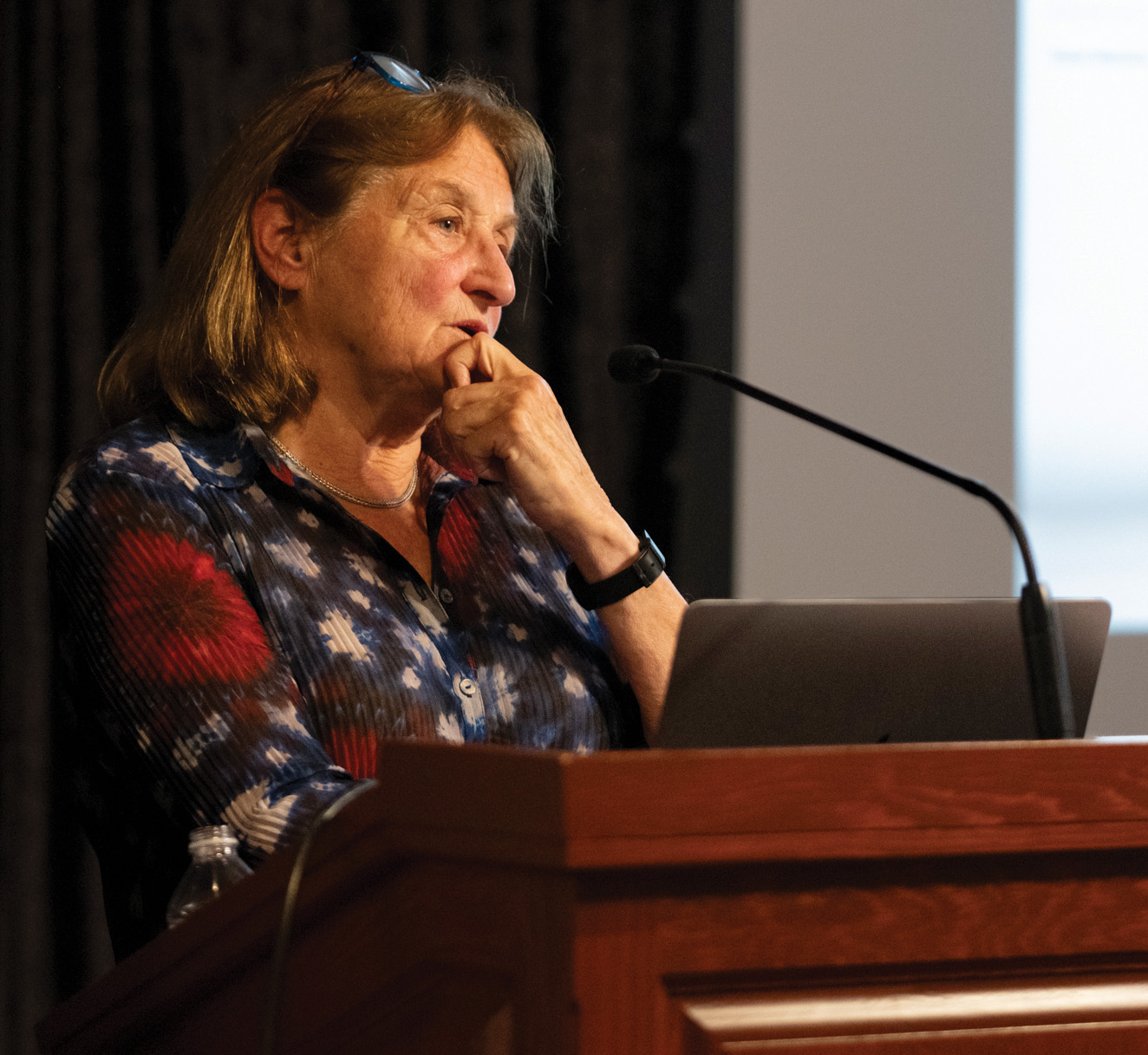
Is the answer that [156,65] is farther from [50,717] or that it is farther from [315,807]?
[315,807]

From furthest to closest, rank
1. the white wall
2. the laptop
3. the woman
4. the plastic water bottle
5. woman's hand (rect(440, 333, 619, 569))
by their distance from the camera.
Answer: the white wall
woman's hand (rect(440, 333, 619, 569))
the woman
the plastic water bottle
the laptop

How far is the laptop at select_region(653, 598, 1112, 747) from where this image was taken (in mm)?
919

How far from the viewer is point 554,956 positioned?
62cm

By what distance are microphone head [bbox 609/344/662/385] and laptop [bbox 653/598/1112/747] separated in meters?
0.42

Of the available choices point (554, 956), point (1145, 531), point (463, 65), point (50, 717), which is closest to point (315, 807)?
point (554, 956)

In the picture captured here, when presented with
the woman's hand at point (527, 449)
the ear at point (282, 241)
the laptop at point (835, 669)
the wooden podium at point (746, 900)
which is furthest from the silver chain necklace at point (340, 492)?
the wooden podium at point (746, 900)

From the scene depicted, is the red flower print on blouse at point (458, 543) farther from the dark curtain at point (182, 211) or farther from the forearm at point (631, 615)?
the dark curtain at point (182, 211)

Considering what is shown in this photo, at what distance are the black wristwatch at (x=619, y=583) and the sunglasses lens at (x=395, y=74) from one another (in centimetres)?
66

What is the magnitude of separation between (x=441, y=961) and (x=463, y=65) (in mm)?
2028

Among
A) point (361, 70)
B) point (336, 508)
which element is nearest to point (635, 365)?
point (336, 508)

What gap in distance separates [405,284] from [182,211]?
88cm

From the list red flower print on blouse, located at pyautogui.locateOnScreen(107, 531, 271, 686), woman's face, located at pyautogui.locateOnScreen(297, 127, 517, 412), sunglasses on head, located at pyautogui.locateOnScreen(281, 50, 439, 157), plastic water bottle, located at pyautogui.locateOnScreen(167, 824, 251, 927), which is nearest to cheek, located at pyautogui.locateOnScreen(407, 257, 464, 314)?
woman's face, located at pyautogui.locateOnScreen(297, 127, 517, 412)

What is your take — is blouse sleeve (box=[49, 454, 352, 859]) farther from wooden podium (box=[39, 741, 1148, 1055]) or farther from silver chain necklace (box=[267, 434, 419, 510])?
wooden podium (box=[39, 741, 1148, 1055])

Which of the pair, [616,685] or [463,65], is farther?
[463,65]
